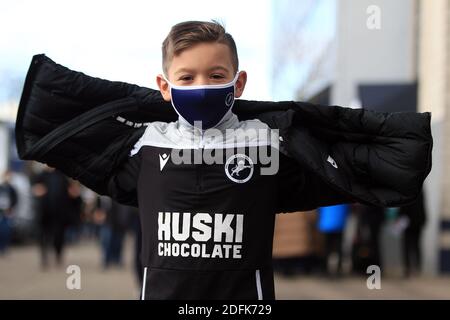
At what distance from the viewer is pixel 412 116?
9.32 ft

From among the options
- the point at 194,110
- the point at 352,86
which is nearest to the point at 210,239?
the point at 194,110

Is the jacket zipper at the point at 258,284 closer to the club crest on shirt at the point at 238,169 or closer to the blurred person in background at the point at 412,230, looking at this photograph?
the club crest on shirt at the point at 238,169

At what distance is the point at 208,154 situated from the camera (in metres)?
2.76

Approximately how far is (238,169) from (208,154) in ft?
0.38

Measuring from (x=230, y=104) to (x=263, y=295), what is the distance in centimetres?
66

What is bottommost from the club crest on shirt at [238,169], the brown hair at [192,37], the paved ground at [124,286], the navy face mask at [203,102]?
the paved ground at [124,286]

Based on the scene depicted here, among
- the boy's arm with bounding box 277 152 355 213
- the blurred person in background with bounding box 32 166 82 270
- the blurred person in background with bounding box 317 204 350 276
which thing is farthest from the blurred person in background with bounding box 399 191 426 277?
the boy's arm with bounding box 277 152 355 213

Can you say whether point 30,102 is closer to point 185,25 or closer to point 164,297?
point 185,25

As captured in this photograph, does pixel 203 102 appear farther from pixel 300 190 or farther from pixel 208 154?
pixel 300 190

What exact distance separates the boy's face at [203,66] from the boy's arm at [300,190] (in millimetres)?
361

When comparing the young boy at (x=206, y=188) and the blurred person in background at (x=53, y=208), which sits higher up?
the young boy at (x=206, y=188)

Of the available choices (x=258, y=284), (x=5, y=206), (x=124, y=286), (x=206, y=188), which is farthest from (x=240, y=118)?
(x=5, y=206)

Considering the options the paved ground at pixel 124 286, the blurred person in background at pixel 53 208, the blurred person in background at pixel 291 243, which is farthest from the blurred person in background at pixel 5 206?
the blurred person in background at pixel 291 243

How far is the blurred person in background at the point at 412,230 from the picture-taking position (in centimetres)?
1230
